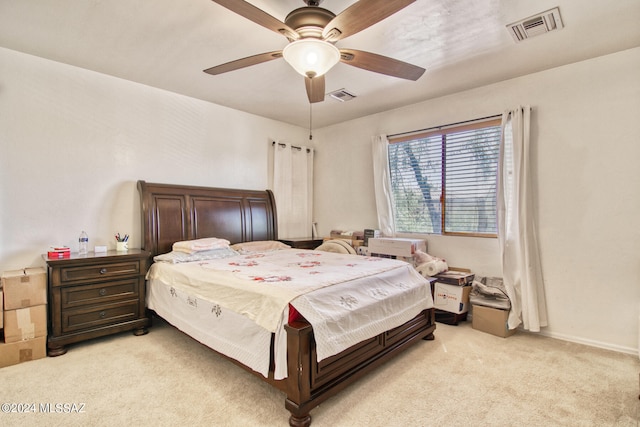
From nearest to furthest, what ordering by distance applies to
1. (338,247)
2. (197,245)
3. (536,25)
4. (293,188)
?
1. (536,25)
2. (197,245)
3. (338,247)
4. (293,188)

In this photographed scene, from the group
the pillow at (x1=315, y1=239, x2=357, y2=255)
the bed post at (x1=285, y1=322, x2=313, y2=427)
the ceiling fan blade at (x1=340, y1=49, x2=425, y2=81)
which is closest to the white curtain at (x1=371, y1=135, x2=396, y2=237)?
the pillow at (x1=315, y1=239, x2=357, y2=255)

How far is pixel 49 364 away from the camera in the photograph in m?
2.49

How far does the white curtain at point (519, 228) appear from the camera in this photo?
3.11m

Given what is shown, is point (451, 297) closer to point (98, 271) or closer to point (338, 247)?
point (338, 247)

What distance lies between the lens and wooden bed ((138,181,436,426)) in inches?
70.4

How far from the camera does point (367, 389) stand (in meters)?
2.17

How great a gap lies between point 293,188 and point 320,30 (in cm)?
328

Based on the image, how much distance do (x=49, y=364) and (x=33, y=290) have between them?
61 cm

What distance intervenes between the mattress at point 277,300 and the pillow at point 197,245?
27 centimetres

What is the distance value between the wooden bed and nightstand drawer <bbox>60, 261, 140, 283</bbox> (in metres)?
0.36

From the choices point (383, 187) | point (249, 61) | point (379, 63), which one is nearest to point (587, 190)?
point (383, 187)

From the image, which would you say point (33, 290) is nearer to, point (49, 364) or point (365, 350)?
point (49, 364)

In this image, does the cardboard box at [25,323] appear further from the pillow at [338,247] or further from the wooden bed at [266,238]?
the pillow at [338,247]

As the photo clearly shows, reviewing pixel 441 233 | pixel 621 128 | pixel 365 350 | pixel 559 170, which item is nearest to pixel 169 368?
pixel 365 350
